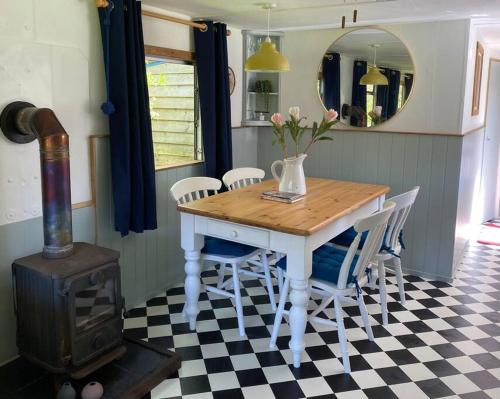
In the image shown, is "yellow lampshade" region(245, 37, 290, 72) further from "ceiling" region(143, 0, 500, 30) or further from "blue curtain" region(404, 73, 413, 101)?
"blue curtain" region(404, 73, 413, 101)

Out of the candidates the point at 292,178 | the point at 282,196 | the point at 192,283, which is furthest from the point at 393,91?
the point at 192,283

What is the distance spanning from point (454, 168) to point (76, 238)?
2.74m

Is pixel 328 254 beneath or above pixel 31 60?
beneath

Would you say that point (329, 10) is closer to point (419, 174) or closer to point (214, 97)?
point (214, 97)

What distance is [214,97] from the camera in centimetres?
363

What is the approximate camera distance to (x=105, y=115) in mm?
2826

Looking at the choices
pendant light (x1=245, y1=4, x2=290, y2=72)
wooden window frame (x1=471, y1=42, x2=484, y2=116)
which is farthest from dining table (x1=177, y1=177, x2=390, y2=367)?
wooden window frame (x1=471, y1=42, x2=484, y2=116)

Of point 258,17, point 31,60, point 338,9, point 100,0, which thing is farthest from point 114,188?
point 338,9

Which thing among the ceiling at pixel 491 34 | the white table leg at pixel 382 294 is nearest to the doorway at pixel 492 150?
the ceiling at pixel 491 34

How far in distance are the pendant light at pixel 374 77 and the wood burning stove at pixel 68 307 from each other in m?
2.57

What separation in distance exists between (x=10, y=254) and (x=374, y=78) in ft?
9.65

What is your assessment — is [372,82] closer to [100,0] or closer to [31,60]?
[100,0]

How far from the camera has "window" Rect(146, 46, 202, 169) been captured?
3.59 meters

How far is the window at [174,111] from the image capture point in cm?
359
